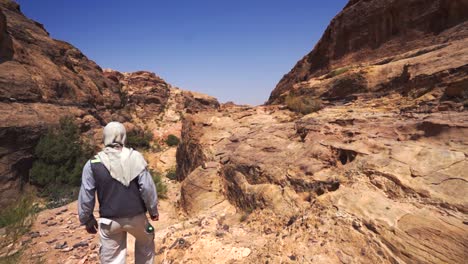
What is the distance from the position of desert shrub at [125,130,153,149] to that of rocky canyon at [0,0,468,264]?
342 inches

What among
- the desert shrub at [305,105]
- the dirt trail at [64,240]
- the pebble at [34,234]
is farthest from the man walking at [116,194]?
the desert shrub at [305,105]

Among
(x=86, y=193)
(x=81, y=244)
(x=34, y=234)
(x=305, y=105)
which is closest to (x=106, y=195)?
(x=86, y=193)

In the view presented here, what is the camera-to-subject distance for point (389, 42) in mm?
12016

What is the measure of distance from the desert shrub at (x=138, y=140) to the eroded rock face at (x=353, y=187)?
664 inches

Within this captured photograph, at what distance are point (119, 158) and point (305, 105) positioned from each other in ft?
24.3

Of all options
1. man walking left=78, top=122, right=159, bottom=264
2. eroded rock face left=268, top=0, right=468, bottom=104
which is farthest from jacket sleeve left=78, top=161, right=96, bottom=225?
eroded rock face left=268, top=0, right=468, bottom=104

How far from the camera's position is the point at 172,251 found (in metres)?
4.09

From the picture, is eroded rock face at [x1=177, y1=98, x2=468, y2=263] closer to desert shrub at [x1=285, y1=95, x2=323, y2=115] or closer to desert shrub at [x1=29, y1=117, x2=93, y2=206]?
desert shrub at [x1=285, y1=95, x2=323, y2=115]

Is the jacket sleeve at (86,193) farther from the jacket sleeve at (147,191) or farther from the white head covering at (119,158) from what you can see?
the jacket sleeve at (147,191)

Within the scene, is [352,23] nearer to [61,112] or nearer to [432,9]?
[432,9]

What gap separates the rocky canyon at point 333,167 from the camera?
298cm

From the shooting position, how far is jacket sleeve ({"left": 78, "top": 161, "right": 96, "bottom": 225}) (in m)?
2.61

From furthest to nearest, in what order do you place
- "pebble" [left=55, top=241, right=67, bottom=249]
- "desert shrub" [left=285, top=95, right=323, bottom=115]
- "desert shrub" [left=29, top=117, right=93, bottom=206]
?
"desert shrub" [left=29, top=117, right=93, bottom=206] < "desert shrub" [left=285, top=95, right=323, bottom=115] < "pebble" [left=55, top=241, right=67, bottom=249]

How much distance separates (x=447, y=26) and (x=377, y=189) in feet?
33.7
